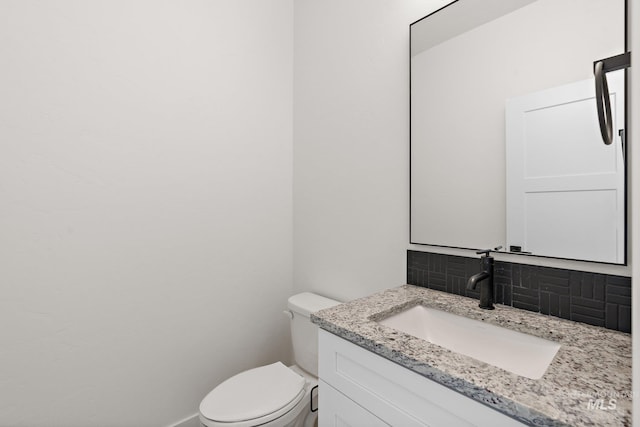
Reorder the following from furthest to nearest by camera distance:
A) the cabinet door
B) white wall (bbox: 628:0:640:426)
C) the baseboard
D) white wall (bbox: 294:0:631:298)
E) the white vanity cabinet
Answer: the baseboard
white wall (bbox: 294:0:631:298)
the cabinet door
the white vanity cabinet
white wall (bbox: 628:0:640:426)

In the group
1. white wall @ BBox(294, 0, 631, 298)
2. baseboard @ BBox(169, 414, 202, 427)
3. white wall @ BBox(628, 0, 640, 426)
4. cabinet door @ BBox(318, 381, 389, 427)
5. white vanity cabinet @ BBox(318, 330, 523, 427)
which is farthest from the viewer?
baseboard @ BBox(169, 414, 202, 427)

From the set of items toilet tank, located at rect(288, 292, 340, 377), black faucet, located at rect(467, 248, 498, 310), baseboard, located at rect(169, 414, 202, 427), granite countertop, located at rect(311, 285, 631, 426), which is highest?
black faucet, located at rect(467, 248, 498, 310)

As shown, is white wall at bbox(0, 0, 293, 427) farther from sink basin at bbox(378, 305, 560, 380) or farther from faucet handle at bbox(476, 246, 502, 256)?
faucet handle at bbox(476, 246, 502, 256)

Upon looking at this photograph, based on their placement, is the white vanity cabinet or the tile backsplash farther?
the tile backsplash

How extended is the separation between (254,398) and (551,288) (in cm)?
115

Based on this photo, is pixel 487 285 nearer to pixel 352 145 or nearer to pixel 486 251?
pixel 486 251

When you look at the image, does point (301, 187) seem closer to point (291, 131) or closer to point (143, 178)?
point (291, 131)

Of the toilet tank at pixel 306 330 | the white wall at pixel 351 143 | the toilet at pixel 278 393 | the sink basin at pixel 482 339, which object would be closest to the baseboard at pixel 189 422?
the toilet at pixel 278 393

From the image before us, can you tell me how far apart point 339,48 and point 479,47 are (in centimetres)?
72

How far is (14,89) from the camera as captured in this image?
105cm

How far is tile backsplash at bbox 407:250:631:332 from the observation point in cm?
82

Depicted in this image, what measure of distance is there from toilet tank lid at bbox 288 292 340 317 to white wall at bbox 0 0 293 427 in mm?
258

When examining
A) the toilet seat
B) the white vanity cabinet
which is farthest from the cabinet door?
the toilet seat

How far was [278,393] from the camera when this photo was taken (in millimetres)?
1248
